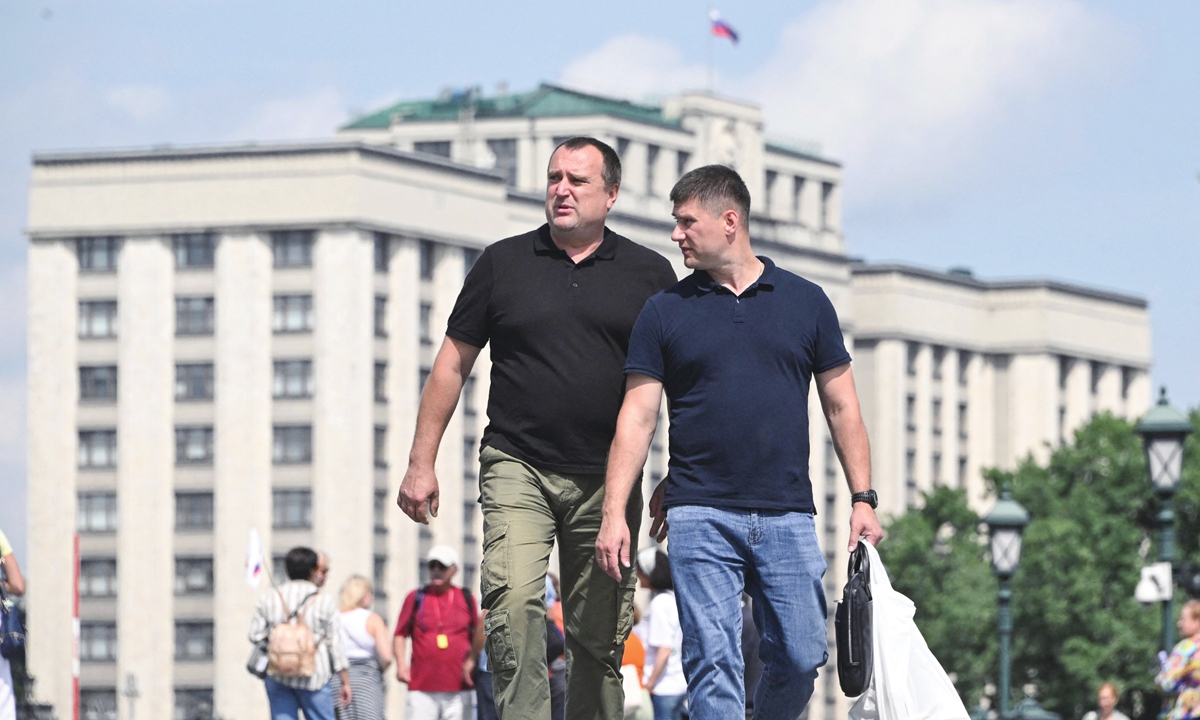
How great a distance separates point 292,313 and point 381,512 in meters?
8.27

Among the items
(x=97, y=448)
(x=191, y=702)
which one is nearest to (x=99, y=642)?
(x=191, y=702)

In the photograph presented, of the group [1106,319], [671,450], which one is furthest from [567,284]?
[1106,319]

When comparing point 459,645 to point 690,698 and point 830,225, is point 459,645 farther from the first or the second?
point 830,225

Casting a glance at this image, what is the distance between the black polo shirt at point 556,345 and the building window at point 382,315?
94447mm

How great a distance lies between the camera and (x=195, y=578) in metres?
103

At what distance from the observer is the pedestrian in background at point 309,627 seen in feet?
57.2

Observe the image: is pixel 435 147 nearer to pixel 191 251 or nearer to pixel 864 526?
pixel 191 251

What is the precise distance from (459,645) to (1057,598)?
6005cm

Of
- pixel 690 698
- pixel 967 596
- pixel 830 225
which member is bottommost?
pixel 967 596

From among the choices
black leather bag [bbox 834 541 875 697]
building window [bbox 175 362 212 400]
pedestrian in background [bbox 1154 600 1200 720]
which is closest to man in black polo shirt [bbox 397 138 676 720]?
black leather bag [bbox 834 541 875 697]

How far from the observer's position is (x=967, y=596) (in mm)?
84688

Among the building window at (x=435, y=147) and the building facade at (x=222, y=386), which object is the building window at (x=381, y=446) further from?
the building window at (x=435, y=147)

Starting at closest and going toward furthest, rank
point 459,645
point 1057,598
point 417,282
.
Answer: point 459,645, point 1057,598, point 417,282

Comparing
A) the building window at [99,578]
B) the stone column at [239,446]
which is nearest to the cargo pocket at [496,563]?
the stone column at [239,446]
